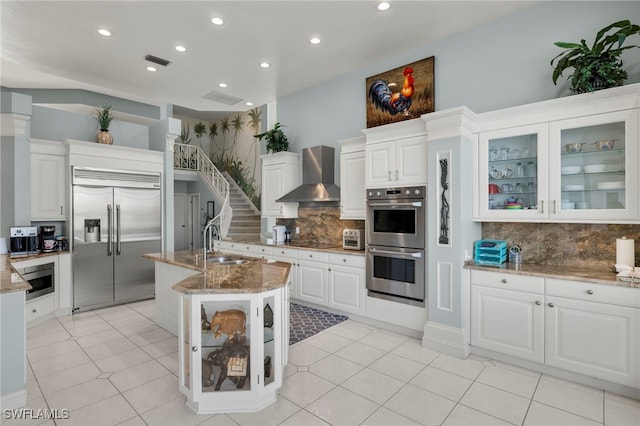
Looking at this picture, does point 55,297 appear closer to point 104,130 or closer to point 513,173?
point 104,130

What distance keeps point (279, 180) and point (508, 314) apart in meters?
3.88

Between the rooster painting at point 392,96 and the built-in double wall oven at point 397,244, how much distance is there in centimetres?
126

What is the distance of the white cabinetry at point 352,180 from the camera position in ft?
14.8

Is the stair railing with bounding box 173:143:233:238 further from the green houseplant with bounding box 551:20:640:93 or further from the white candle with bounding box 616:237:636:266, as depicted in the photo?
the white candle with bounding box 616:237:636:266

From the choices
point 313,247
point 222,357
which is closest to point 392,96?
point 313,247

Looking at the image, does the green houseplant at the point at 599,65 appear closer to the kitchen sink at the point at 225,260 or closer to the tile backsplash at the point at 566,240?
the tile backsplash at the point at 566,240

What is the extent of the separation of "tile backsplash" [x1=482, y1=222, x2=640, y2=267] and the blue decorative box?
0.70ft

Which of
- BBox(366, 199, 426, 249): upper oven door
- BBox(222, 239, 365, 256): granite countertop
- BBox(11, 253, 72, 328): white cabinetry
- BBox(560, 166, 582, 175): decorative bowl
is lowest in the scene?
BBox(11, 253, 72, 328): white cabinetry

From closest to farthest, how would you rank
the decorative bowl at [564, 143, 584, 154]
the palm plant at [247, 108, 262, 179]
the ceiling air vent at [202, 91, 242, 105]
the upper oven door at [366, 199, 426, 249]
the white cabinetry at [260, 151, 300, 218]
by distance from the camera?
the decorative bowl at [564, 143, 584, 154] < the upper oven door at [366, 199, 426, 249] < the white cabinetry at [260, 151, 300, 218] < the ceiling air vent at [202, 91, 242, 105] < the palm plant at [247, 108, 262, 179]

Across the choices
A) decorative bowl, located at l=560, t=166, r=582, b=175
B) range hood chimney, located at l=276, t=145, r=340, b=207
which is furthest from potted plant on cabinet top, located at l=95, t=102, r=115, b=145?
decorative bowl, located at l=560, t=166, r=582, b=175

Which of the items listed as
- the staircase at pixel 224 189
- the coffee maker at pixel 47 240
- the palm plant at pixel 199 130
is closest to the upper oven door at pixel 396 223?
the coffee maker at pixel 47 240

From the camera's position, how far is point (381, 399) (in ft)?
8.30

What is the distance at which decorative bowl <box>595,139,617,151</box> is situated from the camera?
9.29 feet

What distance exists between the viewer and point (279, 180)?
224 inches
